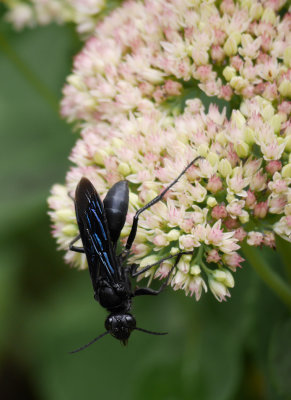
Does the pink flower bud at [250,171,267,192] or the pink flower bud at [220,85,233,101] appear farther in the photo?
the pink flower bud at [220,85,233,101]

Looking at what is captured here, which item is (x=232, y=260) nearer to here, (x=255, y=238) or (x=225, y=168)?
(x=255, y=238)

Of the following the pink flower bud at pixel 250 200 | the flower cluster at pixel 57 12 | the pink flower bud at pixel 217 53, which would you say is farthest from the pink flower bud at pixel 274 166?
the flower cluster at pixel 57 12

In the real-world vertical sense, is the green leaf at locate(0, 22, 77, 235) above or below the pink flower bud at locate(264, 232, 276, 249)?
above

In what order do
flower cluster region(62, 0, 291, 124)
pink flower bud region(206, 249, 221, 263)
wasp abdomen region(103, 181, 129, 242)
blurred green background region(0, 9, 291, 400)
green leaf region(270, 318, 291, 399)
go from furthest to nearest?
blurred green background region(0, 9, 291, 400)
green leaf region(270, 318, 291, 399)
flower cluster region(62, 0, 291, 124)
wasp abdomen region(103, 181, 129, 242)
pink flower bud region(206, 249, 221, 263)

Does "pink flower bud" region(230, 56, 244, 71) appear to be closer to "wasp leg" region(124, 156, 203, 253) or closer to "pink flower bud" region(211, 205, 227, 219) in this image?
"wasp leg" region(124, 156, 203, 253)

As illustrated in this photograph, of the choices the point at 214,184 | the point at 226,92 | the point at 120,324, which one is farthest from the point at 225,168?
the point at 120,324

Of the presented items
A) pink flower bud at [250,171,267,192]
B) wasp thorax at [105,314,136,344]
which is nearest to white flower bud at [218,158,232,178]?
pink flower bud at [250,171,267,192]

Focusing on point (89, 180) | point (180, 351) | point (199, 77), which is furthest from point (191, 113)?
point (180, 351)
